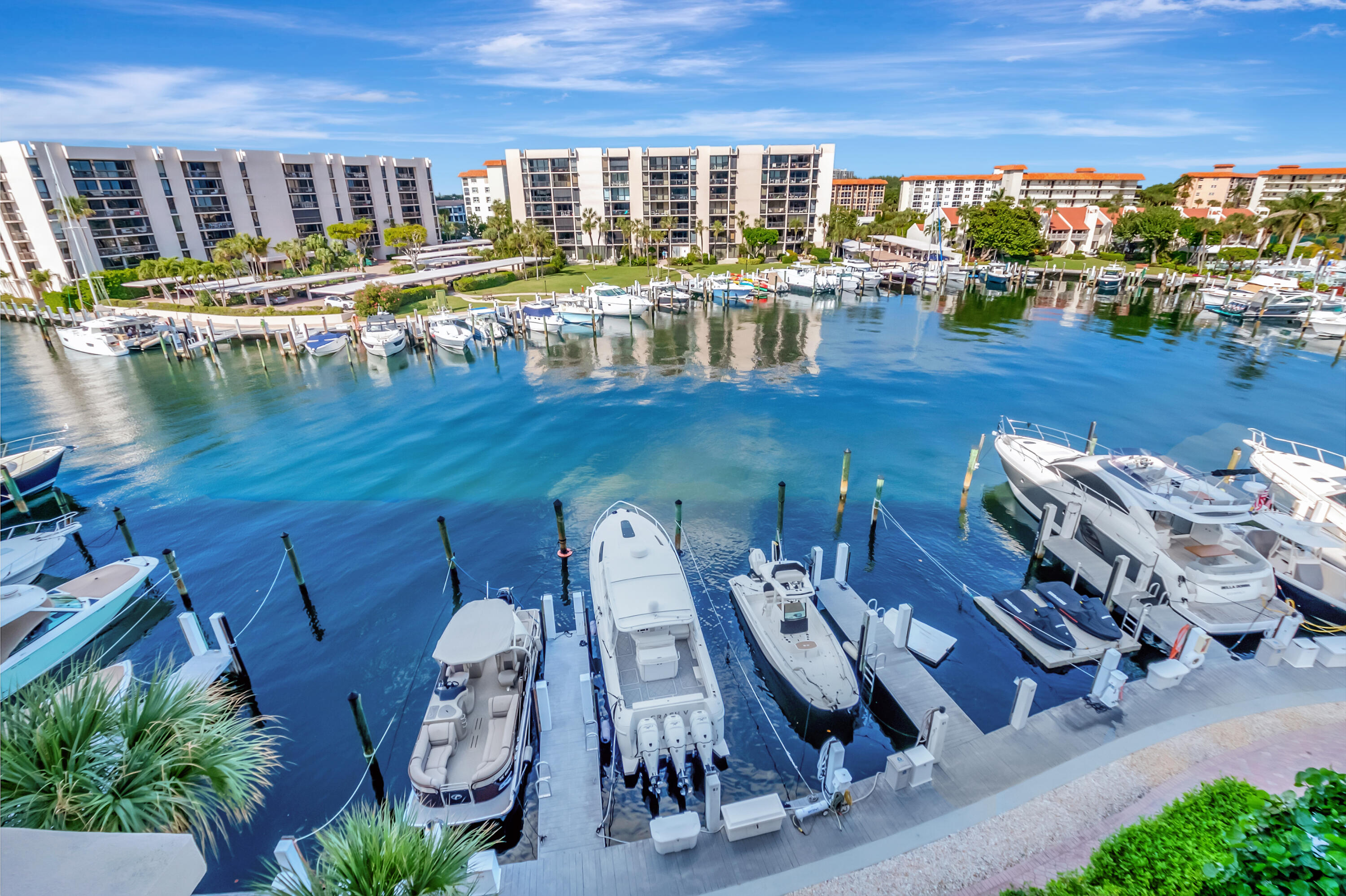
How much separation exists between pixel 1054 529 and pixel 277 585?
93.9ft

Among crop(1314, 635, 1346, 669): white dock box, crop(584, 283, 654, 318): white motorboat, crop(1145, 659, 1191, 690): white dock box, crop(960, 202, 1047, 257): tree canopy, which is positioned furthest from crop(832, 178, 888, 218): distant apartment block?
crop(1145, 659, 1191, 690): white dock box

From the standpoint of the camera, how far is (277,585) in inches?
853

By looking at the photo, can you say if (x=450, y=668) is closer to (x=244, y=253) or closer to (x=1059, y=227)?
(x=244, y=253)

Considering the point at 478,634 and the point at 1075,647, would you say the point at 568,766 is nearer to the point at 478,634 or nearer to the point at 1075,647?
the point at 478,634

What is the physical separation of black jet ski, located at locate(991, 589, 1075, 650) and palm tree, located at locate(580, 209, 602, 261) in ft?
293

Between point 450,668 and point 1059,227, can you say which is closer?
point 450,668

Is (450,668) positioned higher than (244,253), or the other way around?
(244,253)

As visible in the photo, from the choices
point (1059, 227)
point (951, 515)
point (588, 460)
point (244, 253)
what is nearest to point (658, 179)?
point (244, 253)

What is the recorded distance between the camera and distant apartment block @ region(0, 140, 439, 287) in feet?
229

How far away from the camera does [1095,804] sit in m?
11.2

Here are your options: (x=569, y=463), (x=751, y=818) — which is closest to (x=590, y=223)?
(x=569, y=463)

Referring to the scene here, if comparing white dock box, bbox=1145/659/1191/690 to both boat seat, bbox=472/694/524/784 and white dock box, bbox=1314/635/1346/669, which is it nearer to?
white dock box, bbox=1314/635/1346/669

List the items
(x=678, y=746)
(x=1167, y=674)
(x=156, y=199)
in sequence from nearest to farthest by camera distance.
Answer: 1. (x=678, y=746)
2. (x=1167, y=674)
3. (x=156, y=199)

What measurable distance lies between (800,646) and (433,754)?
8.94 m
